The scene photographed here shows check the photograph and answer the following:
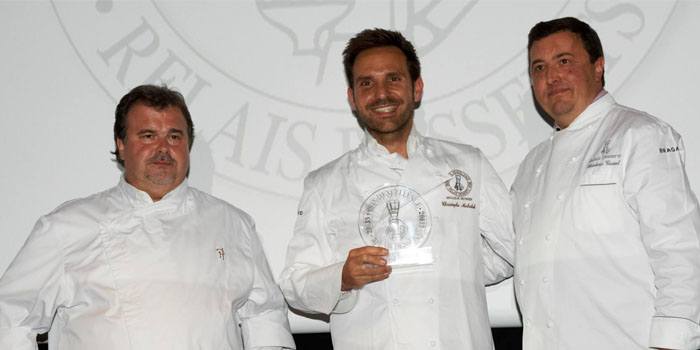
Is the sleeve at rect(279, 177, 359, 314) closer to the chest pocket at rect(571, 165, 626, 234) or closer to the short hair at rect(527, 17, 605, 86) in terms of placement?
the chest pocket at rect(571, 165, 626, 234)

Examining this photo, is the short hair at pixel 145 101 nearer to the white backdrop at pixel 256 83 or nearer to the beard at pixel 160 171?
the beard at pixel 160 171

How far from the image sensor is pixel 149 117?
7.25 feet

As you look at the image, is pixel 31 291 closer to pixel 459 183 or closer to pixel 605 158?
pixel 459 183

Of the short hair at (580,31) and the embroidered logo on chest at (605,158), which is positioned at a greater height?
the short hair at (580,31)

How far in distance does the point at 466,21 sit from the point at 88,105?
55.9 inches

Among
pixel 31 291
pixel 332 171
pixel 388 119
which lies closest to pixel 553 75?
pixel 388 119

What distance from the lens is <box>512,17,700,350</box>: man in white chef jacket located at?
183cm

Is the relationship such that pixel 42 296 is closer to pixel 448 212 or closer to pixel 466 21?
pixel 448 212

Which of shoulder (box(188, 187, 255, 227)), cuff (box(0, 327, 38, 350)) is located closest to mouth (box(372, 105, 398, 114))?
shoulder (box(188, 187, 255, 227))

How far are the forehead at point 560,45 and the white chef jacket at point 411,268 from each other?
391 mm

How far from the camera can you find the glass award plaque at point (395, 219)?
217 centimetres

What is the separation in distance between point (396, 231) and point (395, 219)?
4 cm

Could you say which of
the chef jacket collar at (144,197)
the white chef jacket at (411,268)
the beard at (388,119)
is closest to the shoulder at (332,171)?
the white chef jacket at (411,268)

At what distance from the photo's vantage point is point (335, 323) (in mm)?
2221
